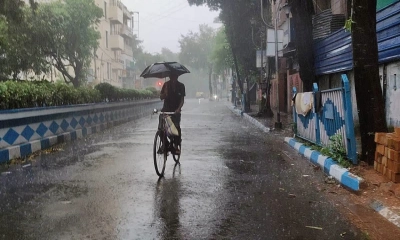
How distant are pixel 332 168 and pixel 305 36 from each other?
677 centimetres

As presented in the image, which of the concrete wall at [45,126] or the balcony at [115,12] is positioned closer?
the concrete wall at [45,126]

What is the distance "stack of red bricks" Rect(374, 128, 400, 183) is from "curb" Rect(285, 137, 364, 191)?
45cm

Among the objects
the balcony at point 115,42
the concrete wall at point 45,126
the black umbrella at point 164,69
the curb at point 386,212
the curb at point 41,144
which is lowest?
the curb at point 386,212

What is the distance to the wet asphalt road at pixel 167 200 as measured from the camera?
4.18 meters

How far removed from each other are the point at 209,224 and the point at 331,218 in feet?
4.90

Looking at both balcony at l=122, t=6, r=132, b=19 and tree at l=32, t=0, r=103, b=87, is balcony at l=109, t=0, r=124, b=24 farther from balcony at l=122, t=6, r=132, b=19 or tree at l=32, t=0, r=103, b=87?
tree at l=32, t=0, r=103, b=87

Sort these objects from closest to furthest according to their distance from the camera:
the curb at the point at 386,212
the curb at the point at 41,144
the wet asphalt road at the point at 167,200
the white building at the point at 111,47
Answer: the wet asphalt road at the point at 167,200 → the curb at the point at 386,212 → the curb at the point at 41,144 → the white building at the point at 111,47

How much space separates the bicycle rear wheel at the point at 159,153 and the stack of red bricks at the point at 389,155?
12.0ft

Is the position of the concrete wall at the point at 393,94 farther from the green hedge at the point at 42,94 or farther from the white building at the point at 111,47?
the white building at the point at 111,47

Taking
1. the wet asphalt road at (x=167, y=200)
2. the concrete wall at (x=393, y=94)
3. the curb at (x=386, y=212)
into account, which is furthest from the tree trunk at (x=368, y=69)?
the concrete wall at (x=393, y=94)

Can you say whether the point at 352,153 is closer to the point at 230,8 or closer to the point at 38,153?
the point at 38,153

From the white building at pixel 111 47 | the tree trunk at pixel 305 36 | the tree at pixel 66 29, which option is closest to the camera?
the tree trunk at pixel 305 36

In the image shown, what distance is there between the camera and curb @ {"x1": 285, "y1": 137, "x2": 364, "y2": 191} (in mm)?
6055

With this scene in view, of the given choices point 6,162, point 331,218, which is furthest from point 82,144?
point 331,218
